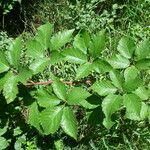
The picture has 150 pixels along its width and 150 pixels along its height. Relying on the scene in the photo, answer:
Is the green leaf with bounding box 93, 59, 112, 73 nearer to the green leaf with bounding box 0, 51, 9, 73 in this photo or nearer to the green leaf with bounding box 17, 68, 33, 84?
the green leaf with bounding box 17, 68, 33, 84

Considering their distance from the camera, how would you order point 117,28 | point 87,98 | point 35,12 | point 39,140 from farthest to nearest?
point 35,12 < point 117,28 < point 39,140 < point 87,98

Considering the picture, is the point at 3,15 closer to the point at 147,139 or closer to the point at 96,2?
the point at 96,2

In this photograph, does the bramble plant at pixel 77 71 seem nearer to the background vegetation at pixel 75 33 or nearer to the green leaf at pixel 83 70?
the green leaf at pixel 83 70

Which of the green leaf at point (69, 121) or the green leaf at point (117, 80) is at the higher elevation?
the green leaf at point (117, 80)

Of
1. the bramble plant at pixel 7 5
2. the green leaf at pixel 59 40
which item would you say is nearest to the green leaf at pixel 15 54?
the green leaf at pixel 59 40

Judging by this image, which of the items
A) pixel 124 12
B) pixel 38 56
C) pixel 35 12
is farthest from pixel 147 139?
pixel 35 12

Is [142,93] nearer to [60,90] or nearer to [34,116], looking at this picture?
[60,90]
